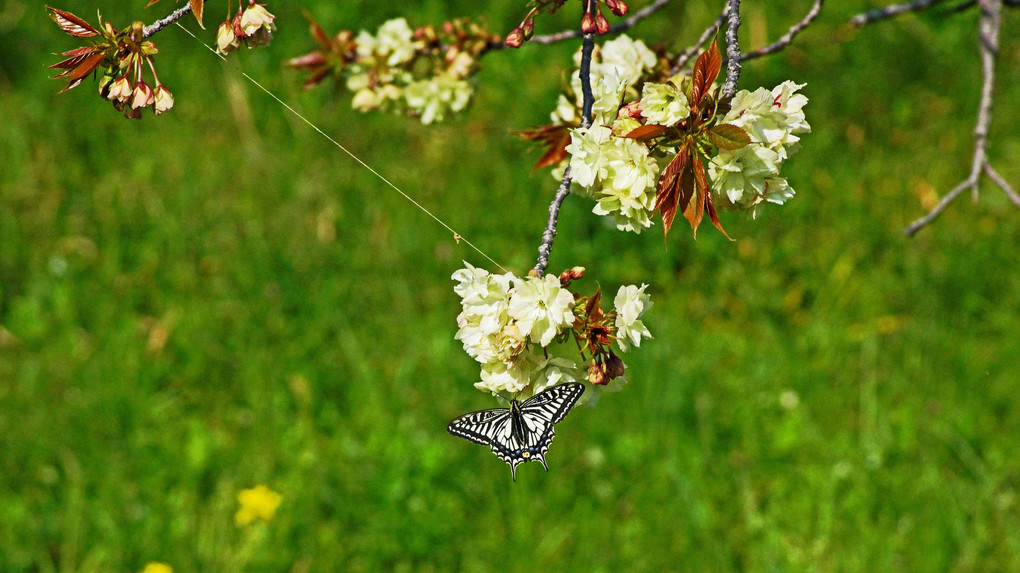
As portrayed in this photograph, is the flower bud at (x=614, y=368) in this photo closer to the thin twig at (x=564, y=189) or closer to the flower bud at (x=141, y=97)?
the thin twig at (x=564, y=189)

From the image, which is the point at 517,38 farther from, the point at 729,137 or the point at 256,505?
the point at 256,505

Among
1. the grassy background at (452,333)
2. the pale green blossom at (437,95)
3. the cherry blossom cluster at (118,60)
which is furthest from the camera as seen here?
the grassy background at (452,333)

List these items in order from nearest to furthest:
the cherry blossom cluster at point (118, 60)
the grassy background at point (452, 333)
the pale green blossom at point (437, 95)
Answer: the cherry blossom cluster at point (118, 60)
the pale green blossom at point (437, 95)
the grassy background at point (452, 333)

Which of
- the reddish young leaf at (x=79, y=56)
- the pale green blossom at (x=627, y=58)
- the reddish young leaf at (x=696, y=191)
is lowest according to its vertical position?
the reddish young leaf at (x=696, y=191)

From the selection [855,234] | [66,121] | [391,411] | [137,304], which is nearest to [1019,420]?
[855,234]

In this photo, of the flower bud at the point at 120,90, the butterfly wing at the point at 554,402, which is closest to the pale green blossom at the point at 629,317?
the butterfly wing at the point at 554,402

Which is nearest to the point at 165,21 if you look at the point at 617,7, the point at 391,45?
the point at 617,7

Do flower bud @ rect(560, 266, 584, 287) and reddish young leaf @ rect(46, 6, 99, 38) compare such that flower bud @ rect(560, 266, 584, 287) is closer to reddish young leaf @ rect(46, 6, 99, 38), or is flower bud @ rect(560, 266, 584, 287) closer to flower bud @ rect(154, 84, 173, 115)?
flower bud @ rect(154, 84, 173, 115)
